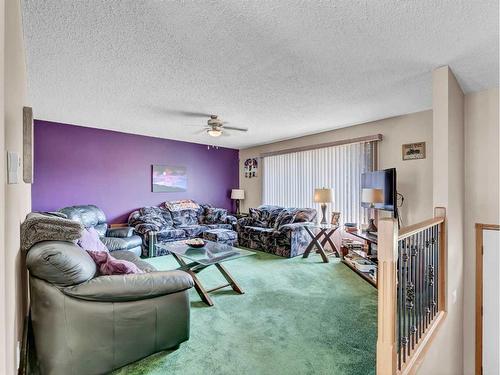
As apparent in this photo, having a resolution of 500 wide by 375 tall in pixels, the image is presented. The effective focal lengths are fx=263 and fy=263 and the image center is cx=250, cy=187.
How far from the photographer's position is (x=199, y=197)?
6527mm

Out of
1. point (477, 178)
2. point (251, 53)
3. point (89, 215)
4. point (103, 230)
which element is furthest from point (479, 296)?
point (89, 215)

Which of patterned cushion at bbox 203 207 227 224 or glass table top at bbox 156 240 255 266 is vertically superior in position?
patterned cushion at bbox 203 207 227 224

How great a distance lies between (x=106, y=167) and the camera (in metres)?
5.09

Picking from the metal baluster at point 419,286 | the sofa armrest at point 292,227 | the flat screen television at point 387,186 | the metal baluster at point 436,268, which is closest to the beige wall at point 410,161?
the flat screen television at point 387,186

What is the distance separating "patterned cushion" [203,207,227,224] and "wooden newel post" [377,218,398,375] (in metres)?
4.69

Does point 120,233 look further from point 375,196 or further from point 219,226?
point 375,196

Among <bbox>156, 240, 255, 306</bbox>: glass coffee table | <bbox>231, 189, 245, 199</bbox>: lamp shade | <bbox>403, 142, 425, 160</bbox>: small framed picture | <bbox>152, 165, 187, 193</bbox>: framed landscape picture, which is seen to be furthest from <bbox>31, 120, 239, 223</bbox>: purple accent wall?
<bbox>403, 142, 425, 160</bbox>: small framed picture

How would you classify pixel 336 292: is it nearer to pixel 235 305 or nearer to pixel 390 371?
pixel 235 305

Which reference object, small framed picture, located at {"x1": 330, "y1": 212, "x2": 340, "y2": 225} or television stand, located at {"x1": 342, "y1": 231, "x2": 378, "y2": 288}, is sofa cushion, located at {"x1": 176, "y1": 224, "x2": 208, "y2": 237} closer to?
small framed picture, located at {"x1": 330, "y1": 212, "x2": 340, "y2": 225}

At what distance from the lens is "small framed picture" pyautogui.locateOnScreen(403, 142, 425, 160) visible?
153 inches

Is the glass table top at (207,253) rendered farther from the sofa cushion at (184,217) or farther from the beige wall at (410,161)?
the beige wall at (410,161)

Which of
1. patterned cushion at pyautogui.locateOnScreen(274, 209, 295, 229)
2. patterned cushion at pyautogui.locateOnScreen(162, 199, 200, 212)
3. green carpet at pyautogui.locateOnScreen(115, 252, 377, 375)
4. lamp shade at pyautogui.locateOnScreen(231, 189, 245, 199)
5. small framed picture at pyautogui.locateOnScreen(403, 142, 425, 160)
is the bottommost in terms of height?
green carpet at pyautogui.locateOnScreen(115, 252, 377, 375)

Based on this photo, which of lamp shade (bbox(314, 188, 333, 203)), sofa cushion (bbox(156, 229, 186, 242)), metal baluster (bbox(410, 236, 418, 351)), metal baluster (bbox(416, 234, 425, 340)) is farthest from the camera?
sofa cushion (bbox(156, 229, 186, 242))

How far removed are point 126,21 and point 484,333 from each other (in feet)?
15.2
